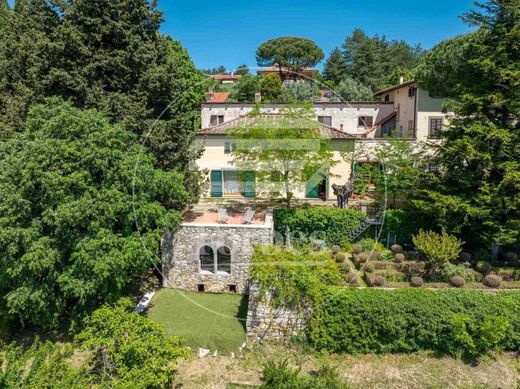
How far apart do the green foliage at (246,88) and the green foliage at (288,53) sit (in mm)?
5574

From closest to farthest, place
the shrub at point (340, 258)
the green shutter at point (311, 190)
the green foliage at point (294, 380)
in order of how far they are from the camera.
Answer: the green foliage at point (294, 380), the shrub at point (340, 258), the green shutter at point (311, 190)

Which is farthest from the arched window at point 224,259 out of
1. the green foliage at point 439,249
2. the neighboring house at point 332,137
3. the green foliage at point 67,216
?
the green foliage at point 439,249

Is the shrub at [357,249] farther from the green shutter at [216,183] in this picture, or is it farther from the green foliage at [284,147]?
the green shutter at [216,183]

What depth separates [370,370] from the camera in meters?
14.2

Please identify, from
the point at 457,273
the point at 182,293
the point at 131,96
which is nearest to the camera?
the point at 457,273

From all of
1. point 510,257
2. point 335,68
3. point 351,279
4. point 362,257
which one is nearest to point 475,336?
point 351,279

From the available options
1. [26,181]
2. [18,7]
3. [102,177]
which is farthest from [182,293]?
[18,7]

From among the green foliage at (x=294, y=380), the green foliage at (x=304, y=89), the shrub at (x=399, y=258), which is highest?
the green foliage at (x=304, y=89)

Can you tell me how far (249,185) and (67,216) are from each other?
15083 mm

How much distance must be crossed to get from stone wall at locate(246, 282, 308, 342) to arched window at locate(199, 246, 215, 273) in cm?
427

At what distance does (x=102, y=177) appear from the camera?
647 inches

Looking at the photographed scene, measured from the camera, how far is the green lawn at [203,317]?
15.6 m

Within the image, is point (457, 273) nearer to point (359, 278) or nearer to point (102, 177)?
point (359, 278)

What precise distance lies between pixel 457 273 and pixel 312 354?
8.65 meters
